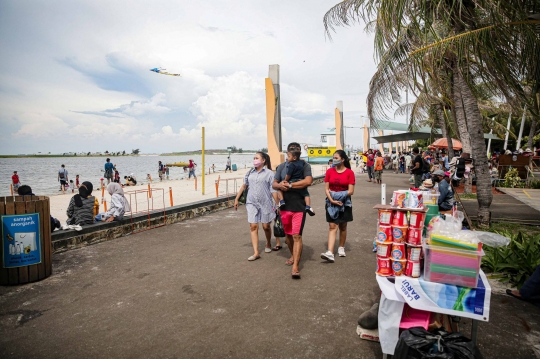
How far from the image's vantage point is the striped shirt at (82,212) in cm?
656

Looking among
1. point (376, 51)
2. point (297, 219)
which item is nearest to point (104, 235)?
point (297, 219)

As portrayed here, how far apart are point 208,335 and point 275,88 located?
11.4 m

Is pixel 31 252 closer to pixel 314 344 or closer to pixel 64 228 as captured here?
pixel 64 228

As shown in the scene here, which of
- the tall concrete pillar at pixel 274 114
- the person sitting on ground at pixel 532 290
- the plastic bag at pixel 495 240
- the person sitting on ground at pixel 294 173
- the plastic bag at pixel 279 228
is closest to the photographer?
the person sitting on ground at pixel 532 290

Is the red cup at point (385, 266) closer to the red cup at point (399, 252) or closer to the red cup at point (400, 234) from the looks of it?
the red cup at point (399, 252)

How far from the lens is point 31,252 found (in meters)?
4.68

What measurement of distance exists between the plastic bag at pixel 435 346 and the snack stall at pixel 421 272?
0.26 meters

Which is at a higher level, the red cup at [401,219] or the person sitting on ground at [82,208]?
the red cup at [401,219]

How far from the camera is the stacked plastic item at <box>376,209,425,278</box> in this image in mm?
2842

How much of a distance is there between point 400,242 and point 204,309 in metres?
2.29

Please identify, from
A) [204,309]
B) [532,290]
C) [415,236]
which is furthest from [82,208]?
[532,290]

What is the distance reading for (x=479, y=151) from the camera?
7.46m

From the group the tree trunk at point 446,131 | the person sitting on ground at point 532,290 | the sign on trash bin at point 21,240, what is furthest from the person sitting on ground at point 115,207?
the tree trunk at point 446,131

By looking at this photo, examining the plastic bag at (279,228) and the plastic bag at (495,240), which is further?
the plastic bag at (495,240)
